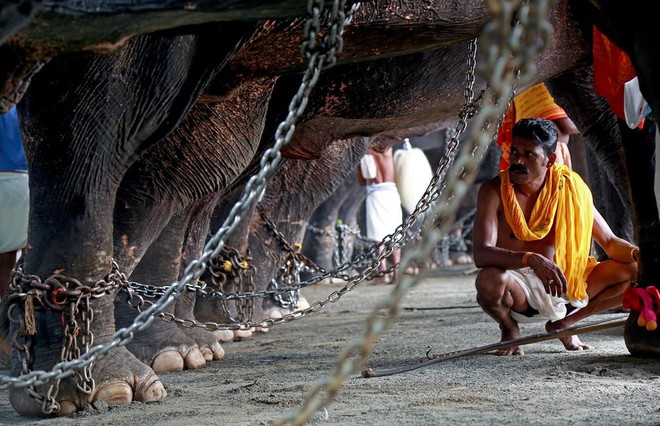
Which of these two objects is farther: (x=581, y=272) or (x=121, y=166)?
(x=581, y=272)

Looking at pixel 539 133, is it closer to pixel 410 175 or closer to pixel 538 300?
pixel 538 300

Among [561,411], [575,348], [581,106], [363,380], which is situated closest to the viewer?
[561,411]

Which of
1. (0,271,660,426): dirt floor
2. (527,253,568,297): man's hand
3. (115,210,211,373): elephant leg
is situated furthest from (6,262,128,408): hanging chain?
(527,253,568,297): man's hand

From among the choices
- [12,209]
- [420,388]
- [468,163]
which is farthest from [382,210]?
[468,163]

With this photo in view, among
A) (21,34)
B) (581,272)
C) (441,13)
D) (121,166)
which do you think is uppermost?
(441,13)

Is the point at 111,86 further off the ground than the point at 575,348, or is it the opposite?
the point at 111,86

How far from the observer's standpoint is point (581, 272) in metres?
3.67

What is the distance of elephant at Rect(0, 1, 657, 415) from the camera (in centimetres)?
190

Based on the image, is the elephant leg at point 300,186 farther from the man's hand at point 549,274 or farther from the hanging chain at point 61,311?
the hanging chain at point 61,311

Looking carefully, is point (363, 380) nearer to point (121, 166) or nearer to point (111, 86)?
point (121, 166)

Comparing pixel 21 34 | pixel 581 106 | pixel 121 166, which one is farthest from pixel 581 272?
pixel 21 34

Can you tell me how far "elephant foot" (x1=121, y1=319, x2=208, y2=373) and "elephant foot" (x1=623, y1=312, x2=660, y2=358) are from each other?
1.58 metres

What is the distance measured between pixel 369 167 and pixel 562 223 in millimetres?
6538

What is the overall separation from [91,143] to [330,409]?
38.3 inches
